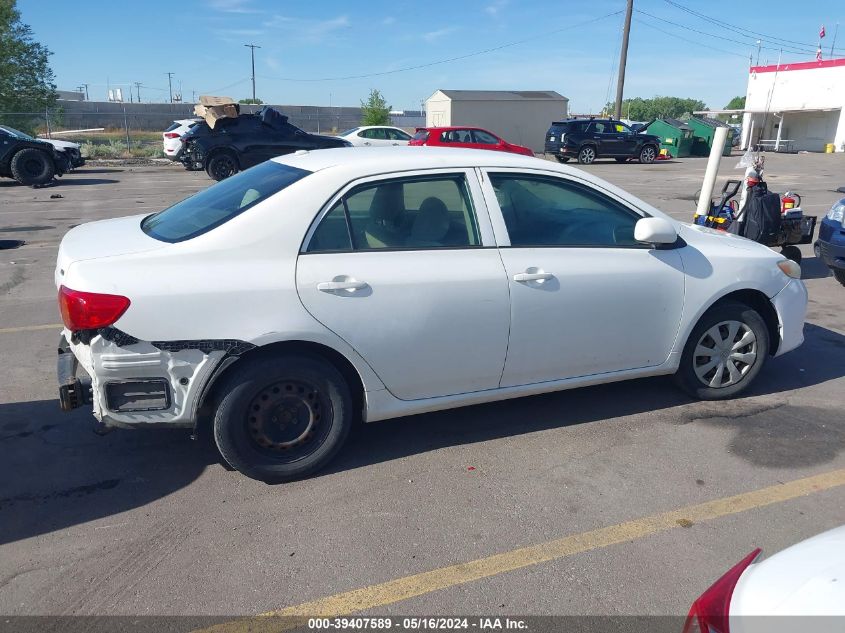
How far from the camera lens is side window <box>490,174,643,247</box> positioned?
3967mm

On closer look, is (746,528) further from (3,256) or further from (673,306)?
(3,256)

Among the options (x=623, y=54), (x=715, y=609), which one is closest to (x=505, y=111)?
(x=623, y=54)

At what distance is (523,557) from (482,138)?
21.9 metres

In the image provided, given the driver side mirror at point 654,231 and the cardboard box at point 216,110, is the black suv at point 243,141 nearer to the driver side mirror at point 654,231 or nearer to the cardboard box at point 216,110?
the cardboard box at point 216,110

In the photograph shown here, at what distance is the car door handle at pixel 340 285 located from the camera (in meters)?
3.44

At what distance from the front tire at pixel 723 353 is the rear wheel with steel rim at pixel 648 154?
1089 inches

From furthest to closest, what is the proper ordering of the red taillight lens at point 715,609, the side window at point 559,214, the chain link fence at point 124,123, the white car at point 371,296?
the chain link fence at point 124,123
the side window at point 559,214
the white car at point 371,296
the red taillight lens at point 715,609

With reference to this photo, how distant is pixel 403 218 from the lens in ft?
12.6

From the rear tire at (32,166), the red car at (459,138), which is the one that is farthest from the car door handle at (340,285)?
the red car at (459,138)

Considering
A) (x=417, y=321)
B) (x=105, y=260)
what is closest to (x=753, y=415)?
(x=417, y=321)

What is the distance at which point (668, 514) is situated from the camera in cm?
338

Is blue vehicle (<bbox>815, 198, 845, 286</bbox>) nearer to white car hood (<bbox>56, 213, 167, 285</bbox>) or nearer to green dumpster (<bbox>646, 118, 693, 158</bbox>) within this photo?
white car hood (<bbox>56, 213, 167, 285</bbox>)

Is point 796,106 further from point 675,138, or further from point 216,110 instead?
point 216,110

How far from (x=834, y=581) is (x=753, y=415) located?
318 cm
